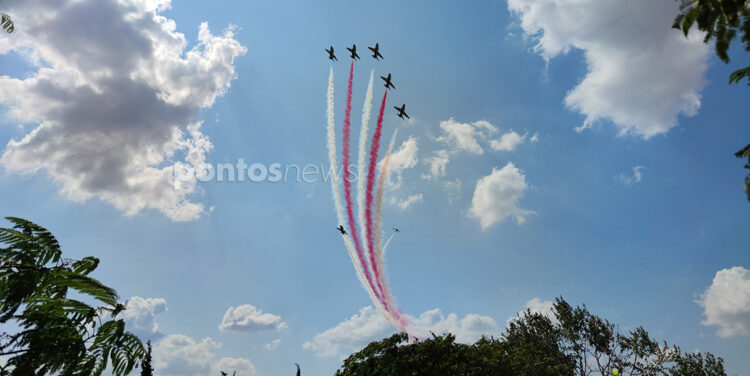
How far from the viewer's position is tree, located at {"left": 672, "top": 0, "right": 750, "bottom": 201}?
984 cm

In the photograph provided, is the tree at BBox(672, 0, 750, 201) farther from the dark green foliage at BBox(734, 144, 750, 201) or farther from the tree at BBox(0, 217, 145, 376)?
the tree at BBox(0, 217, 145, 376)

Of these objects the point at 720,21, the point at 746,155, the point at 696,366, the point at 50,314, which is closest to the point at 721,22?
the point at 720,21

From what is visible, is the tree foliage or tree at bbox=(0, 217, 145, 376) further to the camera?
the tree foliage

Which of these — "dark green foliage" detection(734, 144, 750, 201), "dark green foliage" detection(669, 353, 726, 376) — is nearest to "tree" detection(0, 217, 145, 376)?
"dark green foliage" detection(734, 144, 750, 201)

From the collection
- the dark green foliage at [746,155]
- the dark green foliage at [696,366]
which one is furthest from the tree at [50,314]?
the dark green foliage at [696,366]

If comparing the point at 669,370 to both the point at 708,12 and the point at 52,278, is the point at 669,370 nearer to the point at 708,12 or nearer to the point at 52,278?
the point at 708,12

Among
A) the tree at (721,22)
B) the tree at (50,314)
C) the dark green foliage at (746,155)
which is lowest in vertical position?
the tree at (50,314)

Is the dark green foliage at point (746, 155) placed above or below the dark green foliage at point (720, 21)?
below

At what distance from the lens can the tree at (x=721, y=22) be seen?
32.3 feet

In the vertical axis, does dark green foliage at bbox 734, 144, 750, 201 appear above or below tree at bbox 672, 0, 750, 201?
below

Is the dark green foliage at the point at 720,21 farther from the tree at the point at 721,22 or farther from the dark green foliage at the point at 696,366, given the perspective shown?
the dark green foliage at the point at 696,366

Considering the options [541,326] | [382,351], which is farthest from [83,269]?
[541,326]

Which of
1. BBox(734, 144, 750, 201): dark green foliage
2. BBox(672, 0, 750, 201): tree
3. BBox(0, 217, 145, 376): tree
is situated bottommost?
BBox(0, 217, 145, 376): tree

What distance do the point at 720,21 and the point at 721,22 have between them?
4 centimetres
